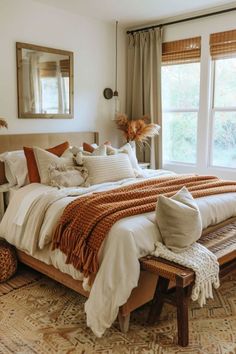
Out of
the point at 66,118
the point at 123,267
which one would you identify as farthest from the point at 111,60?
the point at 123,267

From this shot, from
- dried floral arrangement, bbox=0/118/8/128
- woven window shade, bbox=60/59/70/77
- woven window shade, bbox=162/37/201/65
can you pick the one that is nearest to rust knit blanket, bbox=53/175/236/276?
dried floral arrangement, bbox=0/118/8/128

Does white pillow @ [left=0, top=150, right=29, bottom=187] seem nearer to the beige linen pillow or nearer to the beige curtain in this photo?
the beige linen pillow

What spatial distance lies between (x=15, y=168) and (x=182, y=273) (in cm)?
200

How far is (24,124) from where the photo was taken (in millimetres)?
4023

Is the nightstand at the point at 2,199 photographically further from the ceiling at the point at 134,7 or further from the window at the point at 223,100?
the window at the point at 223,100

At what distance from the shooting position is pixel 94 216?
7.91 feet

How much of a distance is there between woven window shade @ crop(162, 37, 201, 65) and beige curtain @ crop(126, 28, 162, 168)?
0.09 m

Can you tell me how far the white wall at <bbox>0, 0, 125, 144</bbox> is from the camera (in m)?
3.81

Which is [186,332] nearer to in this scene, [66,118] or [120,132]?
[66,118]

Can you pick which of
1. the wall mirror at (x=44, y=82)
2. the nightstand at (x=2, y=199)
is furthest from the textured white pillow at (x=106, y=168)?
the wall mirror at (x=44, y=82)

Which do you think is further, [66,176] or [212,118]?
[212,118]

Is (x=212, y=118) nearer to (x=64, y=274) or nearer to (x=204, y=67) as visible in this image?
(x=204, y=67)

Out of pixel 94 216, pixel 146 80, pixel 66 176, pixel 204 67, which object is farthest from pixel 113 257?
pixel 146 80

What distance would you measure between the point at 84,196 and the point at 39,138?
1580mm
